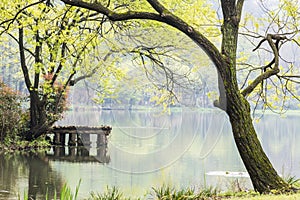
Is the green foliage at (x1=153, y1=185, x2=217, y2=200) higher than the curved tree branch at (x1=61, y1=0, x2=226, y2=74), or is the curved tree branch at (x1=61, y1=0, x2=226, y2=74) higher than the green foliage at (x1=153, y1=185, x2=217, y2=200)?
the curved tree branch at (x1=61, y1=0, x2=226, y2=74)

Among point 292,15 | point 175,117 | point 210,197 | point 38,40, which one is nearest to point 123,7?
point 38,40

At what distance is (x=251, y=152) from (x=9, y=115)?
41.9 ft

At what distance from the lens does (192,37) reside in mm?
8375

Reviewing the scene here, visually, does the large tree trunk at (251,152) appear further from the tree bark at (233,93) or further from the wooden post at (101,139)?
the wooden post at (101,139)

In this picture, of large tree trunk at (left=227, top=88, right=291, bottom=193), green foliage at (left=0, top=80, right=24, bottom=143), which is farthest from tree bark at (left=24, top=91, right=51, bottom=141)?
large tree trunk at (left=227, top=88, right=291, bottom=193)

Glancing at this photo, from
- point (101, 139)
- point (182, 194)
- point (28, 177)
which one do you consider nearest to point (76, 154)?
point (101, 139)

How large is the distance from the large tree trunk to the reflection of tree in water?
2.88m

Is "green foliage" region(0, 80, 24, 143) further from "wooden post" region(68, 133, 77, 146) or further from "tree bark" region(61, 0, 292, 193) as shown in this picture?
"tree bark" region(61, 0, 292, 193)

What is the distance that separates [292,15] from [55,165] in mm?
7278

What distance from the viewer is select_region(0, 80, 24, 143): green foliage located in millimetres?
18984

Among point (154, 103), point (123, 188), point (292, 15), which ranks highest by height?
point (292, 15)

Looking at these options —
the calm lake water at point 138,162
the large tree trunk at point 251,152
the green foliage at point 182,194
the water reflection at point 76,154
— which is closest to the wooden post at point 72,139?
the water reflection at point 76,154

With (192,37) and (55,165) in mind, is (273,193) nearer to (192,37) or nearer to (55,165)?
(192,37)

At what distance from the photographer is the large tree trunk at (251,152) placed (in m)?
8.07
